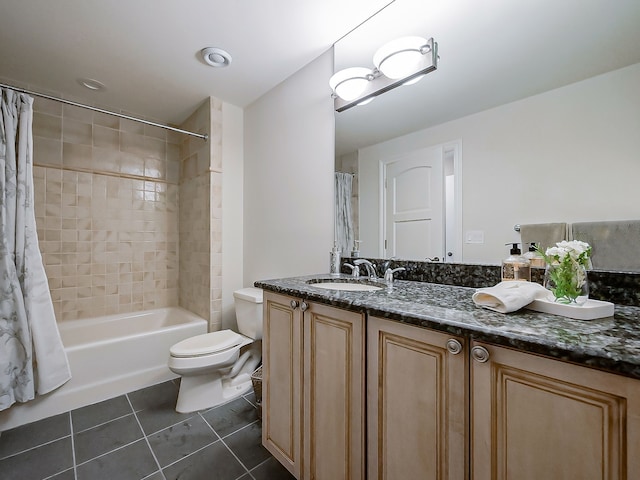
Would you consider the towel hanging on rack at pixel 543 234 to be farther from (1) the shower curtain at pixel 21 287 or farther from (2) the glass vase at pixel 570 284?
(1) the shower curtain at pixel 21 287

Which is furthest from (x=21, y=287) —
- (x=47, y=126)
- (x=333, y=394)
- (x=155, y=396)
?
(x=333, y=394)

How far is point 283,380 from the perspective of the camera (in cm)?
119

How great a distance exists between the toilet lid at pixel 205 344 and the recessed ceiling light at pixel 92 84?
2087 millimetres

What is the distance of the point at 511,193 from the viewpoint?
107cm

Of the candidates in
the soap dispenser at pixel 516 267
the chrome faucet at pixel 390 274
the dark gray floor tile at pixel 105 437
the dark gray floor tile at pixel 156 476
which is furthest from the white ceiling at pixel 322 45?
the dark gray floor tile at pixel 105 437

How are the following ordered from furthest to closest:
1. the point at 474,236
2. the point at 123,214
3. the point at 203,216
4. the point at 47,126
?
1. the point at 123,214
2. the point at 203,216
3. the point at 47,126
4. the point at 474,236

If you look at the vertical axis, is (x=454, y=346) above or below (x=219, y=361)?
above

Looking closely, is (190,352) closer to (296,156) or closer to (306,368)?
(306,368)

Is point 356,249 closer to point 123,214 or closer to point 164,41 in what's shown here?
point 164,41

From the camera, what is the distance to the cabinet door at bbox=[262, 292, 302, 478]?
1.12 metres

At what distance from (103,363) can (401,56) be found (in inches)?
105

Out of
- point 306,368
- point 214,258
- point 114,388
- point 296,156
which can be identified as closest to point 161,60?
point 296,156

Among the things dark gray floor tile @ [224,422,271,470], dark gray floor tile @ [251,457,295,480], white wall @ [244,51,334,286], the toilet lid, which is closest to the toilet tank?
the toilet lid

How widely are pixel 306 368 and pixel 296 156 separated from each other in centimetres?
142
